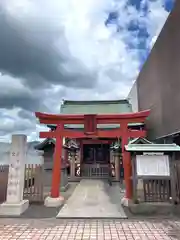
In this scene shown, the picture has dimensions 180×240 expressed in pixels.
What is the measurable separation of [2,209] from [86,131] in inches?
170

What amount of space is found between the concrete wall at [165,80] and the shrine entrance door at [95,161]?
505 cm

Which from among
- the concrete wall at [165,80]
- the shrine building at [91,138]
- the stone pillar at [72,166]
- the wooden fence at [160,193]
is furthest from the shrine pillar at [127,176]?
the stone pillar at [72,166]

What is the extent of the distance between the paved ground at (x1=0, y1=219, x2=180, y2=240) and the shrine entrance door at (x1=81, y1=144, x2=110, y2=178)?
41.1ft

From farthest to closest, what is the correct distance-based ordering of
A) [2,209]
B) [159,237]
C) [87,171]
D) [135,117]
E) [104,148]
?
[104,148] < [87,171] < [135,117] < [2,209] < [159,237]

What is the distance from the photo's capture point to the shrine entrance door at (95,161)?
18.8 meters

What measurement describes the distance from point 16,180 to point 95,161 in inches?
498

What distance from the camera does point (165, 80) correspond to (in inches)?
530

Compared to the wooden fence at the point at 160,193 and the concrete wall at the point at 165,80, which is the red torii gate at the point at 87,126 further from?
the concrete wall at the point at 165,80

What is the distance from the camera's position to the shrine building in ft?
29.4

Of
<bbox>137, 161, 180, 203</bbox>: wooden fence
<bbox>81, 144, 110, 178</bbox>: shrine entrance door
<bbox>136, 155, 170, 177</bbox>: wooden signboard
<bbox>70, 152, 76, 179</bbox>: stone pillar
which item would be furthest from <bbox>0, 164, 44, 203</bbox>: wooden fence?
<bbox>81, 144, 110, 178</bbox>: shrine entrance door

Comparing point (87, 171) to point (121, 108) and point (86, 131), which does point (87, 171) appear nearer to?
point (121, 108)

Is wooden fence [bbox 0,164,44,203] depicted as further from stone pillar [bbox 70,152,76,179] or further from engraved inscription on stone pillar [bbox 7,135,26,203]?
stone pillar [bbox 70,152,76,179]

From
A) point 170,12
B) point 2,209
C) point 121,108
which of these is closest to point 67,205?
point 2,209

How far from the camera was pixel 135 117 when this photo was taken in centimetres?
905
